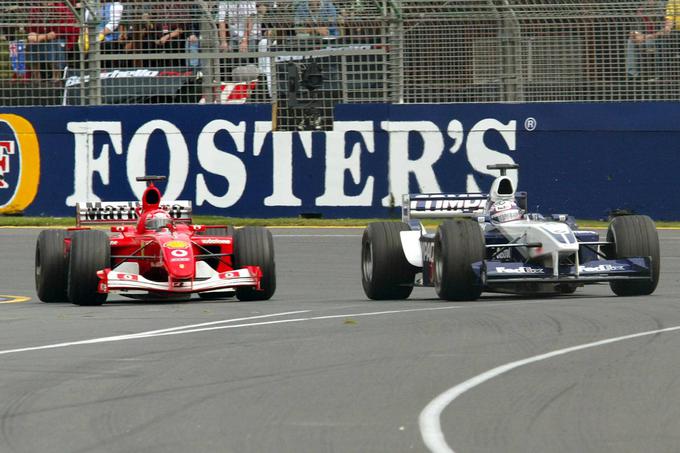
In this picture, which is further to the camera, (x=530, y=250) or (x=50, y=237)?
(x=50, y=237)

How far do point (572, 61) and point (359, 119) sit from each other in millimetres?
3659

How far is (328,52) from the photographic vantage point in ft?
75.9

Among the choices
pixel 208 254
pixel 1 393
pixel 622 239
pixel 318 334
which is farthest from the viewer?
pixel 208 254

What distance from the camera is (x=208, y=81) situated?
23203 millimetres

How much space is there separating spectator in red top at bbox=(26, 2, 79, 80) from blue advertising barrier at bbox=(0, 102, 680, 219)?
777 millimetres

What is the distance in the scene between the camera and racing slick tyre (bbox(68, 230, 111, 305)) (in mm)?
12711

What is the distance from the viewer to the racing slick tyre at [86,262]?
500 inches

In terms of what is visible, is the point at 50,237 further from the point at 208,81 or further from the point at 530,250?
the point at 208,81

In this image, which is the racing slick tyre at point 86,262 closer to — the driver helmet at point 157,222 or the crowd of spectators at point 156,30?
the driver helmet at point 157,222

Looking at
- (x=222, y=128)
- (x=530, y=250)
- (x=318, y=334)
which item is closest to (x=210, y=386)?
(x=318, y=334)

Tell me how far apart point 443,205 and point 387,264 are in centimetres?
121

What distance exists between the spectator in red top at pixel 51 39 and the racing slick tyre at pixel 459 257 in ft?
41.3

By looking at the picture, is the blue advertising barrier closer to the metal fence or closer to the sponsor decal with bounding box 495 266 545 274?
the metal fence

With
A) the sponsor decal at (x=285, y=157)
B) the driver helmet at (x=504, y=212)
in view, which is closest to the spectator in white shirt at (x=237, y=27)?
the sponsor decal at (x=285, y=157)
